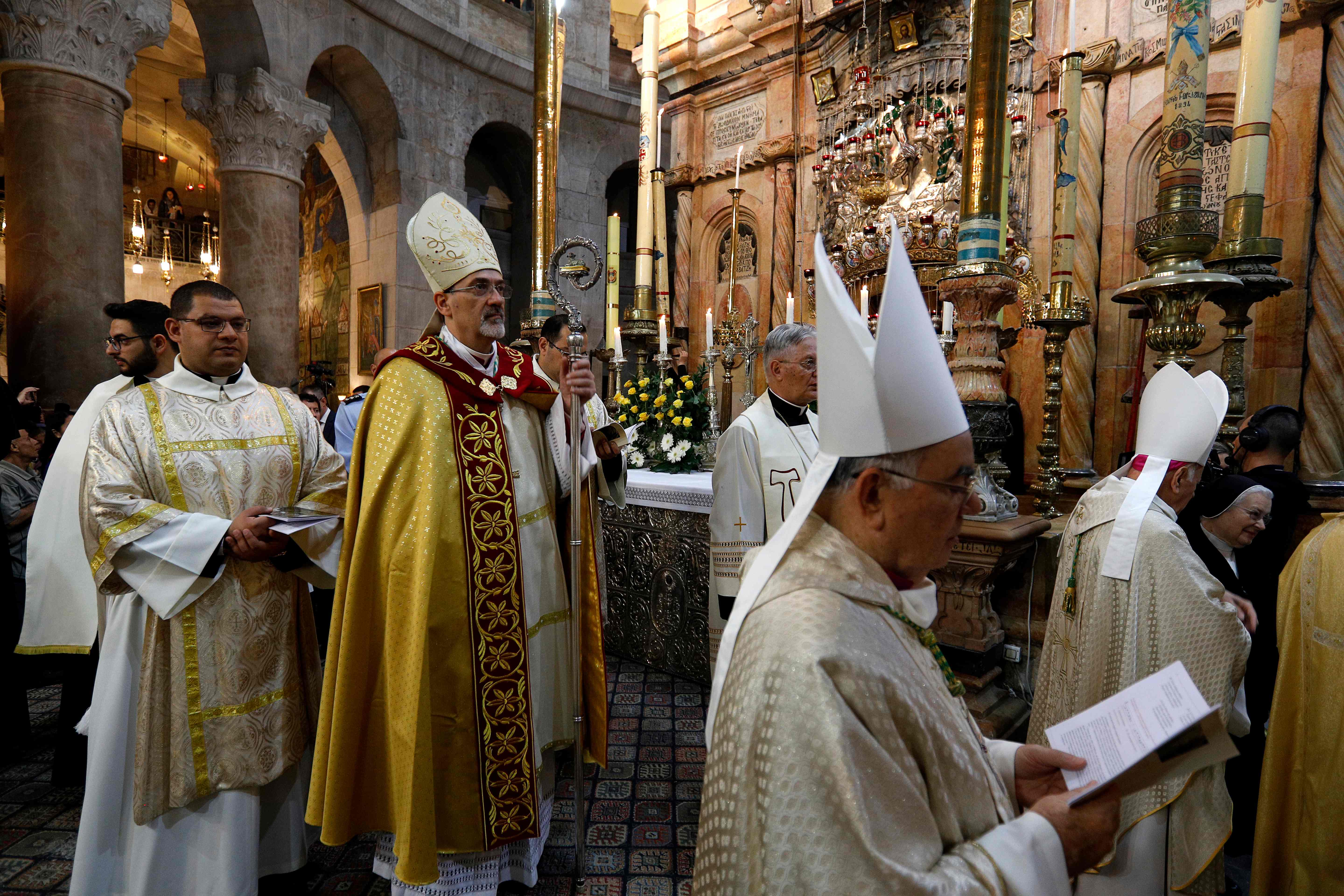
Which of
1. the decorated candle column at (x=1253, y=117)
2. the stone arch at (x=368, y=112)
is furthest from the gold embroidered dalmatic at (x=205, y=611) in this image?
the stone arch at (x=368, y=112)

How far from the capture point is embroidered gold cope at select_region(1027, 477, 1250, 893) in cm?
212

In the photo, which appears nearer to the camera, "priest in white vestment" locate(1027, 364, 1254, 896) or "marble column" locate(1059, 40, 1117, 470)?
"priest in white vestment" locate(1027, 364, 1254, 896)

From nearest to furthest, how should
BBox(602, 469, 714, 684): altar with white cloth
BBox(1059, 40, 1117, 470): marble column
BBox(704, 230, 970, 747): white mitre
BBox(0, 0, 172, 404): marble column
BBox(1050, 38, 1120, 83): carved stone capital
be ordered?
BBox(704, 230, 970, 747): white mitre < BBox(602, 469, 714, 684): altar with white cloth < BBox(0, 0, 172, 404): marble column < BBox(1050, 38, 1120, 83): carved stone capital < BBox(1059, 40, 1117, 470): marble column

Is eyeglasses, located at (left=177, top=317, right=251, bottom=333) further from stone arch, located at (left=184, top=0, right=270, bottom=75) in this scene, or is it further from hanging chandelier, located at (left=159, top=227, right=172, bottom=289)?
hanging chandelier, located at (left=159, top=227, right=172, bottom=289)

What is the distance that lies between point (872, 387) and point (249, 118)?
9369 millimetres

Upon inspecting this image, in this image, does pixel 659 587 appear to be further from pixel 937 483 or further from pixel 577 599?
pixel 937 483

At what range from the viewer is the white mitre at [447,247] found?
2.62 metres

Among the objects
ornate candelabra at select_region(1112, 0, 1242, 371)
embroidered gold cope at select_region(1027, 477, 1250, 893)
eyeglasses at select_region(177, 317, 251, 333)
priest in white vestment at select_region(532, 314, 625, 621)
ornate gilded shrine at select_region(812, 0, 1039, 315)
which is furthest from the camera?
ornate gilded shrine at select_region(812, 0, 1039, 315)

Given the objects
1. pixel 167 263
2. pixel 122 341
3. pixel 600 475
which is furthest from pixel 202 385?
pixel 167 263

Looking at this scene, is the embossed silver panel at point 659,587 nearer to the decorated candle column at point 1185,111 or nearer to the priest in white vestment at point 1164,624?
the priest in white vestment at point 1164,624

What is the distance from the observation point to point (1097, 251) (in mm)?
6340

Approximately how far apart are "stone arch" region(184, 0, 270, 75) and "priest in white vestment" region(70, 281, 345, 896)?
305 inches

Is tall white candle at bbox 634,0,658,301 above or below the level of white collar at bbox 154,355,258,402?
above

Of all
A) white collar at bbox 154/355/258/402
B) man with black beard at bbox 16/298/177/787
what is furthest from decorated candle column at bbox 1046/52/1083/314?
man with black beard at bbox 16/298/177/787
